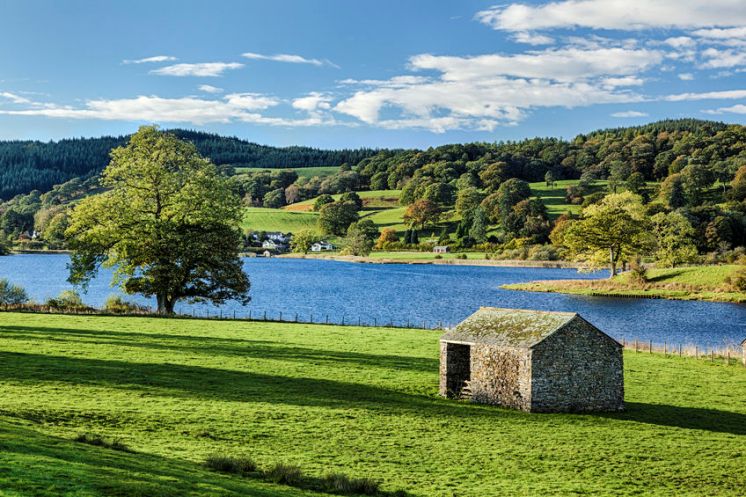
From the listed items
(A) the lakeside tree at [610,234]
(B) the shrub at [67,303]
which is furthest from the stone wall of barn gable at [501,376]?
(A) the lakeside tree at [610,234]

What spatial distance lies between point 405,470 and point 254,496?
19.8 feet

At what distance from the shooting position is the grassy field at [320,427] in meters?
16.9

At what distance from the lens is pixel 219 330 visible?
47906mm

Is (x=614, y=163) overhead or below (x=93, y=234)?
overhead

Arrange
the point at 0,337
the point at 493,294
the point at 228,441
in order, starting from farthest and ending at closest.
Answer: the point at 493,294 < the point at 0,337 < the point at 228,441

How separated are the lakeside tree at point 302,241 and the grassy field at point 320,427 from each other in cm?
14296

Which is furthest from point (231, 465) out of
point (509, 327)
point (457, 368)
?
point (509, 327)

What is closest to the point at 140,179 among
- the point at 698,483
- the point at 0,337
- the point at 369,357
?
the point at 0,337

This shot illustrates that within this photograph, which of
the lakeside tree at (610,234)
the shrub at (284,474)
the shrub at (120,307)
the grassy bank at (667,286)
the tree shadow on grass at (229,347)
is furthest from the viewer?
the lakeside tree at (610,234)

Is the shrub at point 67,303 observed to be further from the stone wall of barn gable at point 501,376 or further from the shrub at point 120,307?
the stone wall of barn gable at point 501,376

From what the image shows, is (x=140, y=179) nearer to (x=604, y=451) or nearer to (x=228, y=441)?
(x=228, y=441)

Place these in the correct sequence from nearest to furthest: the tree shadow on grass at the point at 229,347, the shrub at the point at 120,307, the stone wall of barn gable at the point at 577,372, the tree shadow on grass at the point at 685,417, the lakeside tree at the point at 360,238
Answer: the tree shadow on grass at the point at 685,417
the stone wall of barn gable at the point at 577,372
the tree shadow on grass at the point at 229,347
the shrub at the point at 120,307
the lakeside tree at the point at 360,238

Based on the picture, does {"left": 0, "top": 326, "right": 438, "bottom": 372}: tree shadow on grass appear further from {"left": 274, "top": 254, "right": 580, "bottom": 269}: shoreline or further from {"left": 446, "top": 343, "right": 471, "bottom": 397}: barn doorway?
{"left": 274, "top": 254, "right": 580, "bottom": 269}: shoreline

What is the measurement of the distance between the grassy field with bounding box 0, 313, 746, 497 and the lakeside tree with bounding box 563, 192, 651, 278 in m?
61.9
